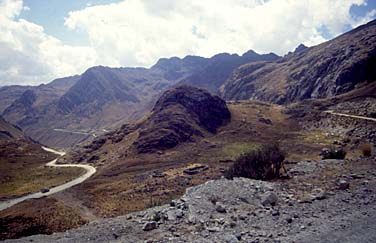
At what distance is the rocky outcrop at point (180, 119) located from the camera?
127812 millimetres

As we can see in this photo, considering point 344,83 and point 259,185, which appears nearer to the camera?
point 259,185

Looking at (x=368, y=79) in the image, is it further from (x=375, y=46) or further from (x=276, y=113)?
(x=276, y=113)

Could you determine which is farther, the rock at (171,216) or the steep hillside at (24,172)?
the steep hillside at (24,172)

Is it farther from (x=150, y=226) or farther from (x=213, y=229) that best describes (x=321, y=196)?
(x=150, y=226)

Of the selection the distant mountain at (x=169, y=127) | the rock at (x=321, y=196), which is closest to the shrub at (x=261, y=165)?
the rock at (x=321, y=196)

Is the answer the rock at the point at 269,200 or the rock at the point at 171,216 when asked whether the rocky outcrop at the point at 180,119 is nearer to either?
the rock at the point at 269,200

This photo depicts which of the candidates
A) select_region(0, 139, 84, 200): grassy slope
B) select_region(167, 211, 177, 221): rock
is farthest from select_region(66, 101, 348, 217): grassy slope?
select_region(167, 211, 177, 221): rock

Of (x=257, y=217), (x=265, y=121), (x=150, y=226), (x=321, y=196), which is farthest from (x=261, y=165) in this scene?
(x=265, y=121)

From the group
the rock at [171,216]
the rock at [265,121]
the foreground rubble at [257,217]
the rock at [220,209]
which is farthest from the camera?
the rock at [265,121]

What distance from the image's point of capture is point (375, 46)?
185375 mm

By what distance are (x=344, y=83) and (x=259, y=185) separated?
174 metres

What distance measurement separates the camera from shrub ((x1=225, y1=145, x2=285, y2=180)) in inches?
1375

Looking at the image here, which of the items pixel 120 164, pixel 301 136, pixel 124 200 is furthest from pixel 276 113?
pixel 124 200

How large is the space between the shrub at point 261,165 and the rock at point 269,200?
9517 millimetres
